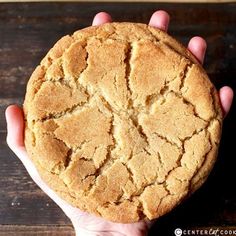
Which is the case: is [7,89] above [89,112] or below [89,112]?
below

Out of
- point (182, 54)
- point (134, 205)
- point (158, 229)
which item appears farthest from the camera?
point (158, 229)

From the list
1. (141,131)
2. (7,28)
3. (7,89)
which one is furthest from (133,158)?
(7,28)

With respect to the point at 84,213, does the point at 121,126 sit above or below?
above

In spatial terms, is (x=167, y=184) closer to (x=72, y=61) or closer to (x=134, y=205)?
(x=134, y=205)

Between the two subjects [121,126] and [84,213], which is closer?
[121,126]

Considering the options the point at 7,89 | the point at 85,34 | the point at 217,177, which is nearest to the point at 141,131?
the point at 85,34

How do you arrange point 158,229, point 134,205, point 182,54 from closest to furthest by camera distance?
point 134,205 < point 182,54 < point 158,229

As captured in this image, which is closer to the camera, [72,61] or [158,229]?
[72,61]

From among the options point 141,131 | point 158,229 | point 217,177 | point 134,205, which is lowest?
point 158,229
